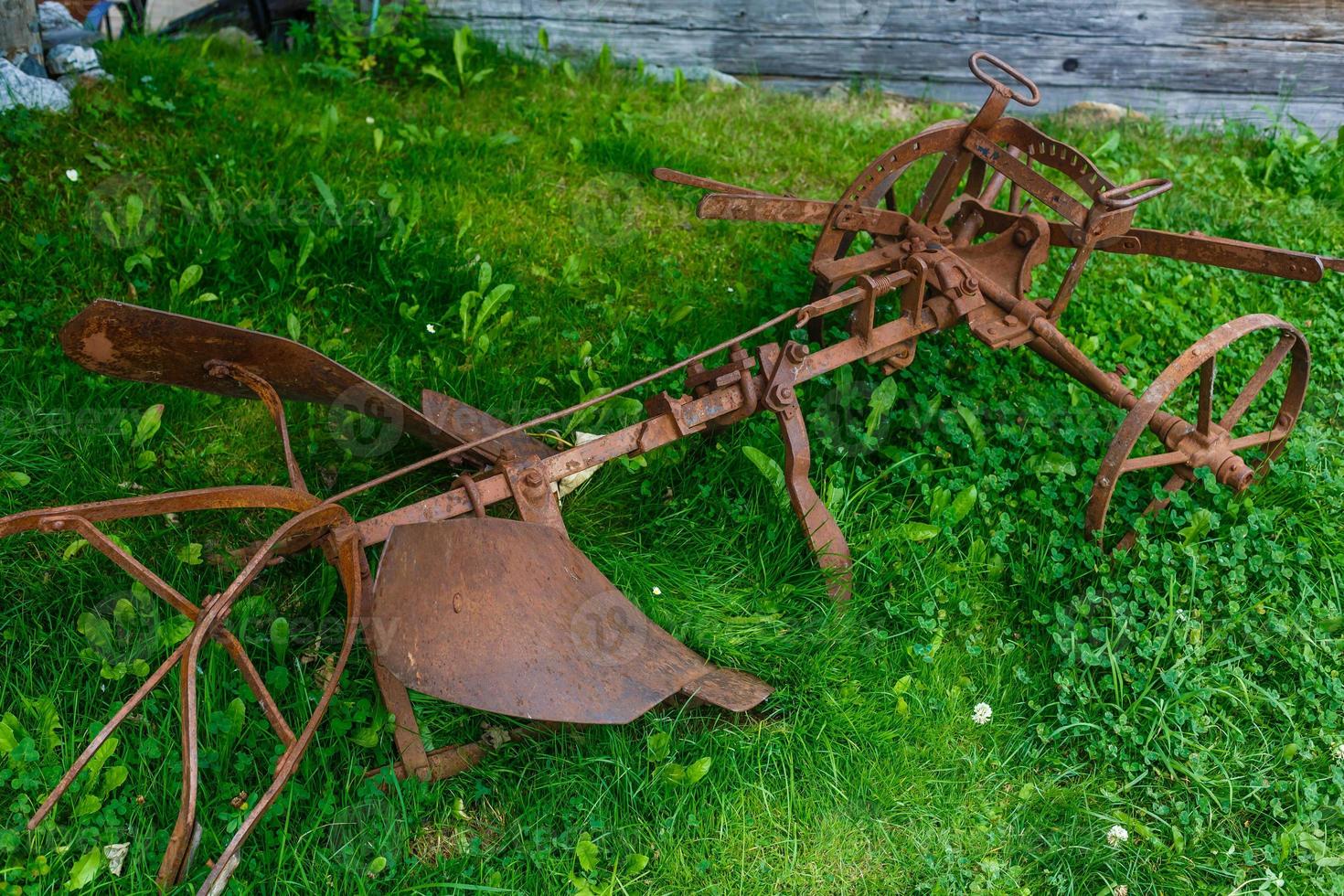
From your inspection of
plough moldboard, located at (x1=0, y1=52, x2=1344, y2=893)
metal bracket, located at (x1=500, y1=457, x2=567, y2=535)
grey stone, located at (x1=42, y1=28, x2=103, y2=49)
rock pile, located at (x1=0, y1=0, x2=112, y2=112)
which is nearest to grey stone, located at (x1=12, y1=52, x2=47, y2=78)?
rock pile, located at (x1=0, y1=0, x2=112, y2=112)

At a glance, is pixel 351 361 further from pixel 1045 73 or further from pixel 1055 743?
pixel 1045 73

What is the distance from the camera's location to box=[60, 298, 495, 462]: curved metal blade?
268 centimetres

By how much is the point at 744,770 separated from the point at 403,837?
92 centimetres

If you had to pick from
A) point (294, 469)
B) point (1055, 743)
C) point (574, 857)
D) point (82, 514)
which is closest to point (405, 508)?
point (294, 469)

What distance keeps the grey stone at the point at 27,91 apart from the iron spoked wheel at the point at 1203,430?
4323 mm

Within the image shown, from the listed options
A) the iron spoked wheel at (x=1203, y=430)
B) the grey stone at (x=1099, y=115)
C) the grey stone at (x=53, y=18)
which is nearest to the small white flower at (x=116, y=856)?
the iron spoked wheel at (x=1203, y=430)

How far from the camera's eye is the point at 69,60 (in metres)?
4.68

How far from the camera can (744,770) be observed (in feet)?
9.78

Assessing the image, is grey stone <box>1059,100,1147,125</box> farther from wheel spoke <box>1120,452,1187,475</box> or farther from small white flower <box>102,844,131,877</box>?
small white flower <box>102,844,131,877</box>

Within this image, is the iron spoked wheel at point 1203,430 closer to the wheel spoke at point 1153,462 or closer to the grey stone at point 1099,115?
the wheel spoke at point 1153,462

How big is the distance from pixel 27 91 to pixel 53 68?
0.38 m

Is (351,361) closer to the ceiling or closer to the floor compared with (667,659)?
closer to the ceiling

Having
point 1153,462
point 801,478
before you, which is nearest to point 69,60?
point 801,478

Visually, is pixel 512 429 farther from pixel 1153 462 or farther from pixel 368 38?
pixel 368 38
